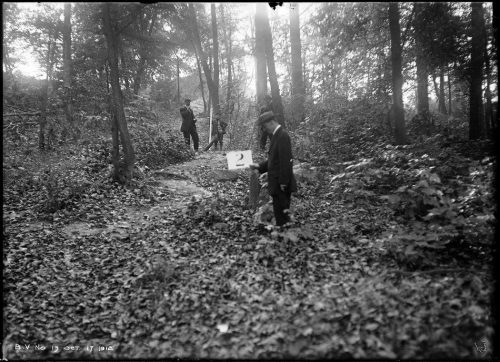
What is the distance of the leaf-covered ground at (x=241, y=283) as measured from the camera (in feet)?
12.2

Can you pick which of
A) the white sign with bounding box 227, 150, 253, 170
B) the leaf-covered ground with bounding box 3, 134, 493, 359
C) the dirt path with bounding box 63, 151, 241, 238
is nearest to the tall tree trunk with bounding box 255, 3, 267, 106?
the dirt path with bounding box 63, 151, 241, 238

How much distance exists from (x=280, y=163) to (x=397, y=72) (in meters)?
6.70

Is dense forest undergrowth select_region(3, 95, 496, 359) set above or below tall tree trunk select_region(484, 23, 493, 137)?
below

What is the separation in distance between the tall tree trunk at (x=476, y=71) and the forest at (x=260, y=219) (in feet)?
0.16

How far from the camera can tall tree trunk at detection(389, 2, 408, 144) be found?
9968 millimetres

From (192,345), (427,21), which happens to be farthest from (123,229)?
(427,21)

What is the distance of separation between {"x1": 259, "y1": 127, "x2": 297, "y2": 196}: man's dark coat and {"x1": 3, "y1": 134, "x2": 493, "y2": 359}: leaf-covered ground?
0.91 metres

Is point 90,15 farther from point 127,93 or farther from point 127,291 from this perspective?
point 127,291

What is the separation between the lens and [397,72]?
10.4 m

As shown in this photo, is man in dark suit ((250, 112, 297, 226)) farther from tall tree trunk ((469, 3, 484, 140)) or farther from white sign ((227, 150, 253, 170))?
tall tree trunk ((469, 3, 484, 140))

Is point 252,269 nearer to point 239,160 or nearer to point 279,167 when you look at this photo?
point 279,167

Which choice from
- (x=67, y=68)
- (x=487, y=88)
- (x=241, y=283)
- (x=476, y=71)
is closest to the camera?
(x=241, y=283)

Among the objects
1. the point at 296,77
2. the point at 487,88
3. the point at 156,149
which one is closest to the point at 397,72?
the point at 487,88

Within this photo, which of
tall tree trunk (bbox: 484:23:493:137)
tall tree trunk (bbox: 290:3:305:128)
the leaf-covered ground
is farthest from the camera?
tall tree trunk (bbox: 290:3:305:128)
